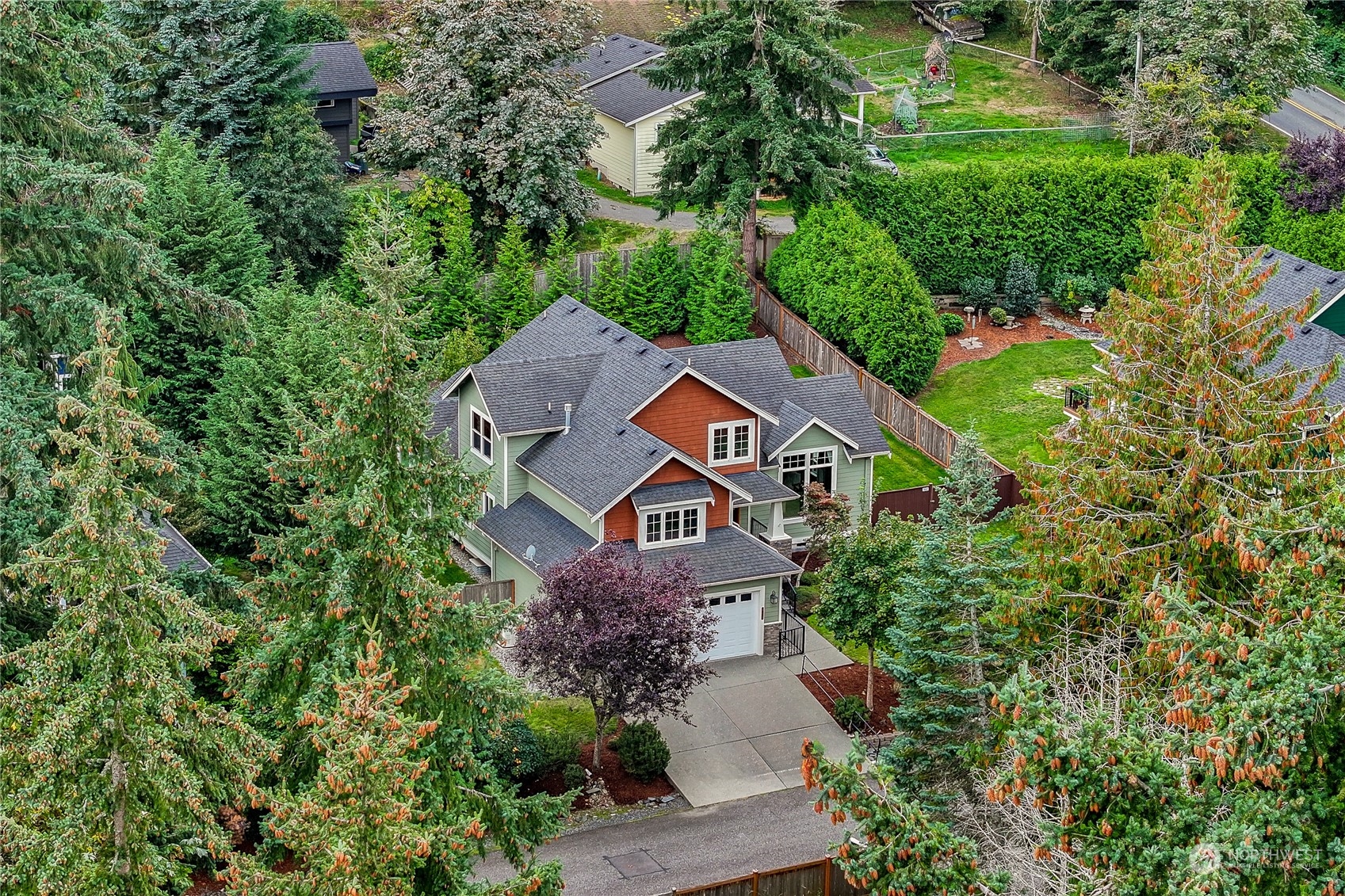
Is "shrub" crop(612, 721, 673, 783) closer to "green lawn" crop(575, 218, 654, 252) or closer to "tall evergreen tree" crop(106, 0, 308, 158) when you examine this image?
"green lawn" crop(575, 218, 654, 252)

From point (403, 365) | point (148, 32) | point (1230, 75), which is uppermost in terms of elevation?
point (403, 365)

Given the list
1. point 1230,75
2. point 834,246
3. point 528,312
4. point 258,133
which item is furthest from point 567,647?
point 1230,75

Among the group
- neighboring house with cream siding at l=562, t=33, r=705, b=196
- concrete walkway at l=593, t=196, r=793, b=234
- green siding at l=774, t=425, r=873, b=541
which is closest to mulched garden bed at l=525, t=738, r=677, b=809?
green siding at l=774, t=425, r=873, b=541

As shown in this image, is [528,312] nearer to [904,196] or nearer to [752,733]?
[904,196]

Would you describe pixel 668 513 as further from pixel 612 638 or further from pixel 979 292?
pixel 979 292

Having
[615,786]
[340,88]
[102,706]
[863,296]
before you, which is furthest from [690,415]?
[340,88]

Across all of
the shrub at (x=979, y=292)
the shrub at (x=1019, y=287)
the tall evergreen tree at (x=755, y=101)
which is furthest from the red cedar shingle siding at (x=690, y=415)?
the shrub at (x=1019, y=287)
